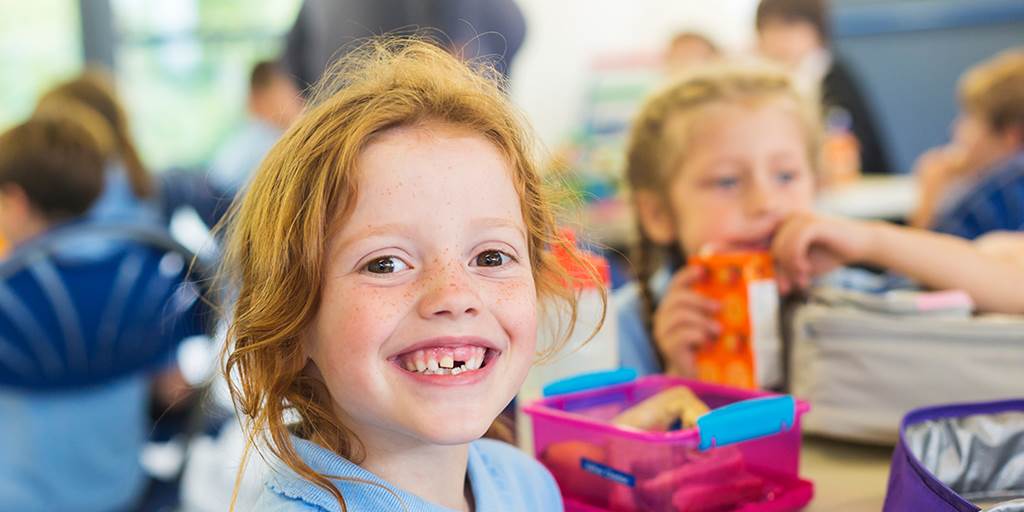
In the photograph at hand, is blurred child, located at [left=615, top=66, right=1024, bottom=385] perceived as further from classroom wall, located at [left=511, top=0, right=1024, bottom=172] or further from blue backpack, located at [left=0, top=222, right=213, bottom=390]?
classroom wall, located at [left=511, top=0, right=1024, bottom=172]

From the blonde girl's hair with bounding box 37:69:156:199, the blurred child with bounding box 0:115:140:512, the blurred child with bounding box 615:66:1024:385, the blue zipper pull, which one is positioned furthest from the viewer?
the blonde girl's hair with bounding box 37:69:156:199

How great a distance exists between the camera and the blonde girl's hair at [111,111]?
9.76ft

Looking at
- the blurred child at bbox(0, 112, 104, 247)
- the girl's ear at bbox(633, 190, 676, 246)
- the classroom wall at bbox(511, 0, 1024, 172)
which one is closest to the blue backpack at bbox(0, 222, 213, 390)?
the blurred child at bbox(0, 112, 104, 247)

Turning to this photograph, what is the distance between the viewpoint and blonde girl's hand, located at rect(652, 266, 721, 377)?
117cm

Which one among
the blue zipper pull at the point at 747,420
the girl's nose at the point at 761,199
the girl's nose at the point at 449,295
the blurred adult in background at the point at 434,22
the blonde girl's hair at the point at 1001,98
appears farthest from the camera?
the blonde girl's hair at the point at 1001,98

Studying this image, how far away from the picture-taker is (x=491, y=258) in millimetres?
804

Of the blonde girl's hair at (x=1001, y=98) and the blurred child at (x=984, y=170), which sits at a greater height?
the blonde girl's hair at (x=1001, y=98)

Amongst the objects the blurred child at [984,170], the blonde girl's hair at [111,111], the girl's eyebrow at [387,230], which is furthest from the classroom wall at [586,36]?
the girl's eyebrow at [387,230]

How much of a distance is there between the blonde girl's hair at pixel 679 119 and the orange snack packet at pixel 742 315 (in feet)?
0.99

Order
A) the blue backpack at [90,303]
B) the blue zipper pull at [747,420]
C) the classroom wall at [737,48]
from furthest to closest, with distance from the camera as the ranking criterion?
the classroom wall at [737,48]
the blue backpack at [90,303]
the blue zipper pull at [747,420]

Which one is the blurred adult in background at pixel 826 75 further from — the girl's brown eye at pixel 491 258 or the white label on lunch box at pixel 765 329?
the girl's brown eye at pixel 491 258

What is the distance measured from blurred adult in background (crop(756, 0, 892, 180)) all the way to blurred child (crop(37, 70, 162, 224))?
2015 mm

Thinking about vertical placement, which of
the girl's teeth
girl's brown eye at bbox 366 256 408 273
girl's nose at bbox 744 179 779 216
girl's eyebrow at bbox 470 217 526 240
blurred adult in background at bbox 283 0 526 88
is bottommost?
girl's nose at bbox 744 179 779 216

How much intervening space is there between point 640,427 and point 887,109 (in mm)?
4944
